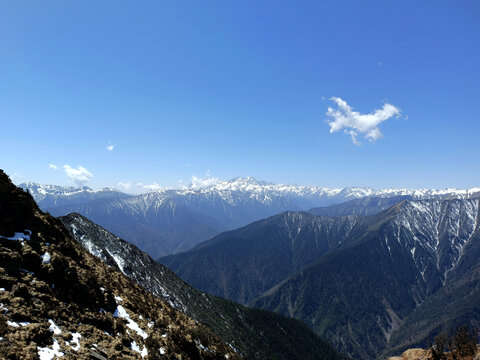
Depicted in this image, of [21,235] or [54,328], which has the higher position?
[21,235]

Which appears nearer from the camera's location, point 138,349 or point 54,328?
point 54,328

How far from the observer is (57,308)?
24.2 metres

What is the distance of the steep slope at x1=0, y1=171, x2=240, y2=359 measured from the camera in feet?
64.7

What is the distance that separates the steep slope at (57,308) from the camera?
19.7m

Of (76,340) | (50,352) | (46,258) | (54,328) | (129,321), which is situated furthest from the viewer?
(129,321)

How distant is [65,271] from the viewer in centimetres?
2980

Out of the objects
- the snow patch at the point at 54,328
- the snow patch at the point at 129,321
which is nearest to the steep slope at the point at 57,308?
the snow patch at the point at 129,321

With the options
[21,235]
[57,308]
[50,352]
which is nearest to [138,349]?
[57,308]

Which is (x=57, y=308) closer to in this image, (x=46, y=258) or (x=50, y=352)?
(x=50, y=352)

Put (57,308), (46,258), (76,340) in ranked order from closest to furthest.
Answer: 1. (76,340)
2. (57,308)
3. (46,258)

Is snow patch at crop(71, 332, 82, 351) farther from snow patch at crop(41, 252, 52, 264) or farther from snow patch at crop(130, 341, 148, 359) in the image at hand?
snow patch at crop(41, 252, 52, 264)

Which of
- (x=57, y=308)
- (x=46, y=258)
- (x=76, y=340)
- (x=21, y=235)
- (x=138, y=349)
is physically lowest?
(x=138, y=349)

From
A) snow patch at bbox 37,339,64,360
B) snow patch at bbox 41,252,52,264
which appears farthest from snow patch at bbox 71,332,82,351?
snow patch at bbox 41,252,52,264

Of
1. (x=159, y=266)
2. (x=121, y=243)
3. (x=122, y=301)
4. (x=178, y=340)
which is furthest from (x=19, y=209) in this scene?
(x=159, y=266)
